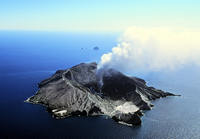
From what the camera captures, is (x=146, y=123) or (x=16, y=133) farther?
(x=146, y=123)

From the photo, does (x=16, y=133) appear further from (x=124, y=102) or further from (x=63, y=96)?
(x=124, y=102)

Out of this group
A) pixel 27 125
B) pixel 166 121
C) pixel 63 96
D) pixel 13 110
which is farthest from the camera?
pixel 63 96

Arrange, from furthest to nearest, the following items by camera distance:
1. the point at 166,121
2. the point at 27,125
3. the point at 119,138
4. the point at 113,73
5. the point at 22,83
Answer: the point at 22,83, the point at 113,73, the point at 166,121, the point at 27,125, the point at 119,138

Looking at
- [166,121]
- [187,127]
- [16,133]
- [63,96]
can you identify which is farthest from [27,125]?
[187,127]

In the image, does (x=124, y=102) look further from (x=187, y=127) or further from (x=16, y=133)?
(x=16, y=133)

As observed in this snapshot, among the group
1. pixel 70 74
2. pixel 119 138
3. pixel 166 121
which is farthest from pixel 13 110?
pixel 166 121

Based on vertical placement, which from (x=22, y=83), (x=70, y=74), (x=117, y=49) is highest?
(x=117, y=49)

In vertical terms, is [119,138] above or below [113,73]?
below
